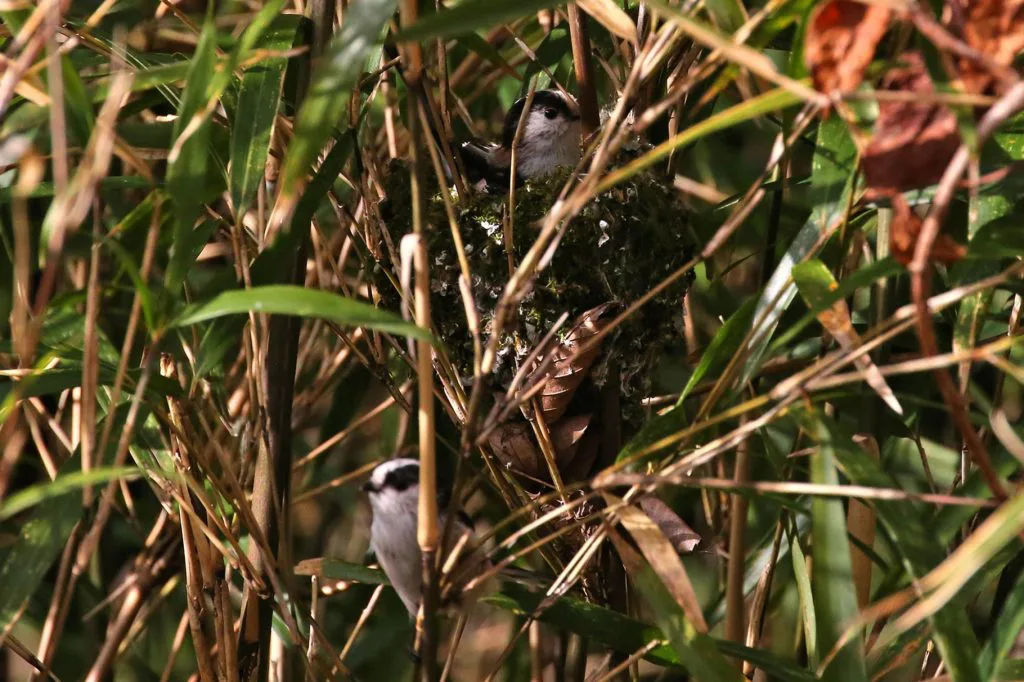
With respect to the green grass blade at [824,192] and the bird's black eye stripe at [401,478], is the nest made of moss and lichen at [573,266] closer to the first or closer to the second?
the bird's black eye stripe at [401,478]

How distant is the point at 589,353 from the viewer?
1.35 metres

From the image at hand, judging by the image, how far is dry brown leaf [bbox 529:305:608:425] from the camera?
1359 millimetres

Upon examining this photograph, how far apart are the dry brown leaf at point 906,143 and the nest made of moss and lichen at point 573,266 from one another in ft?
2.01

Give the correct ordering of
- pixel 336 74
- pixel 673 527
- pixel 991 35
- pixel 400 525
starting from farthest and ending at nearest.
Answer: pixel 400 525
pixel 673 527
pixel 336 74
pixel 991 35

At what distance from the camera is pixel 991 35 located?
0.80 meters

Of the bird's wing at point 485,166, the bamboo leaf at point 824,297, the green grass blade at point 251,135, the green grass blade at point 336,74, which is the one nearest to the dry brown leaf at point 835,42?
the bamboo leaf at point 824,297

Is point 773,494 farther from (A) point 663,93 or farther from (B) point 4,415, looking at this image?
(B) point 4,415

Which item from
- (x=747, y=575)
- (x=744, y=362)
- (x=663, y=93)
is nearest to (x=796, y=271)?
(x=744, y=362)

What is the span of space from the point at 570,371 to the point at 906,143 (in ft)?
1.96

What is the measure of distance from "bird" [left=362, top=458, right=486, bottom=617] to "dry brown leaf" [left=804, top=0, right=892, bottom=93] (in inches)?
30.9

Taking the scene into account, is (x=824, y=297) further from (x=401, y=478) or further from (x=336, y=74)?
(x=401, y=478)

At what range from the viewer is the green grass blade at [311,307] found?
874mm

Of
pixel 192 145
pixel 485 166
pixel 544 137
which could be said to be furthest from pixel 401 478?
pixel 192 145

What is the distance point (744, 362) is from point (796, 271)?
128mm
